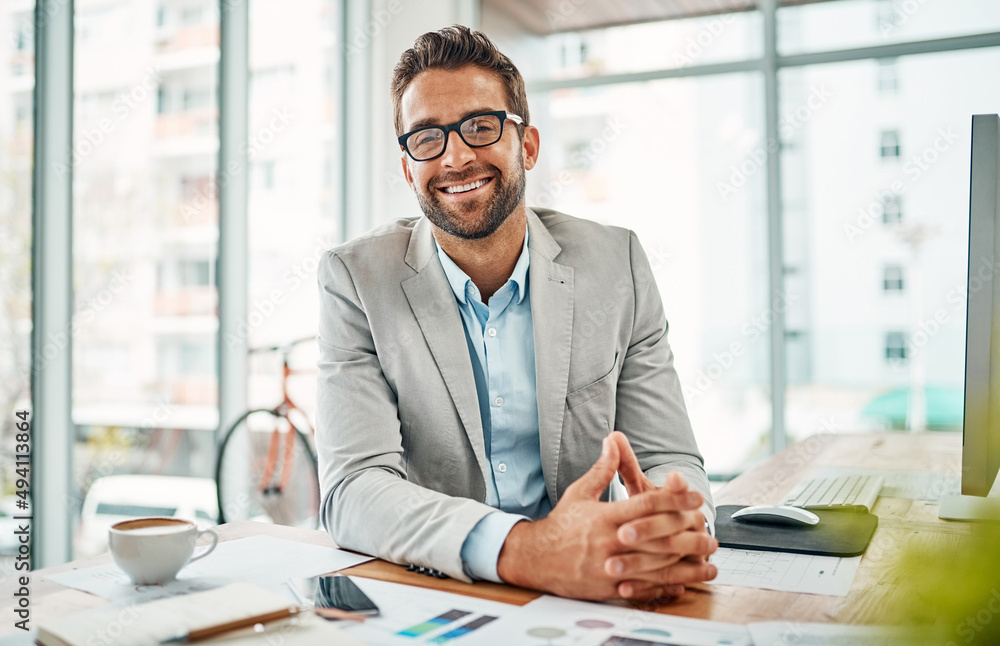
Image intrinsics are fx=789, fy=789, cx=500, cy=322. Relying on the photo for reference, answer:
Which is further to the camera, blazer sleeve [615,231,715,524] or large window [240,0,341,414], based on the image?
large window [240,0,341,414]

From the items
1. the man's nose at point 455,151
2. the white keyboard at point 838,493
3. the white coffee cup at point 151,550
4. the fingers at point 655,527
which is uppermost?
the man's nose at point 455,151

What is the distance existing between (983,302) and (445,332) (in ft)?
2.79

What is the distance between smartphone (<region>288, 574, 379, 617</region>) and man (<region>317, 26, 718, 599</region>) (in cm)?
14

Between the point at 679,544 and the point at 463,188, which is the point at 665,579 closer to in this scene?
the point at 679,544

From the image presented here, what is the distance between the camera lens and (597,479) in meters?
1.04

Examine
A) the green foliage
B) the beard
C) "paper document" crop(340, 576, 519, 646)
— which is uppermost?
the beard

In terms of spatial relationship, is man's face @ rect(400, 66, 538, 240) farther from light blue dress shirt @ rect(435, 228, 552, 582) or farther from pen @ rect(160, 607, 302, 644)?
pen @ rect(160, 607, 302, 644)

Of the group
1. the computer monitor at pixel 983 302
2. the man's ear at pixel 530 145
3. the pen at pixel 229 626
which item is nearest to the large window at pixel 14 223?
the man's ear at pixel 530 145

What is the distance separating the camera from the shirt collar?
1.55 meters

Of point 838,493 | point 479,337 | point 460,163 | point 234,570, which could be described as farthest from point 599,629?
point 460,163

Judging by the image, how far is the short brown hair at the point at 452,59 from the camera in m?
1.59

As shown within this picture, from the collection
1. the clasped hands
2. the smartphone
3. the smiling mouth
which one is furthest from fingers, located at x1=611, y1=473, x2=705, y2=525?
the smiling mouth

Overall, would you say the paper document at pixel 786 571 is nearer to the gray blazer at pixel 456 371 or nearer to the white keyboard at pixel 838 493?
the gray blazer at pixel 456 371

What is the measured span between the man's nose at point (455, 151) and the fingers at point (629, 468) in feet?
2.28
